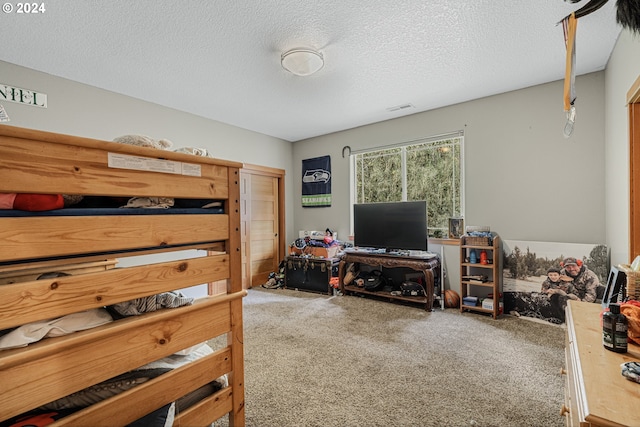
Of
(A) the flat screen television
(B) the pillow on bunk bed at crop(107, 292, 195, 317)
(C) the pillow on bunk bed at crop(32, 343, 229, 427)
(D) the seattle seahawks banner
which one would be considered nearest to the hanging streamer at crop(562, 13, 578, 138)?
(A) the flat screen television

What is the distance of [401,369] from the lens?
2119 mm

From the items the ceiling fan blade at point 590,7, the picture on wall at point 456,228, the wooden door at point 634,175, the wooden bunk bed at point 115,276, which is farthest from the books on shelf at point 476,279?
the wooden bunk bed at point 115,276

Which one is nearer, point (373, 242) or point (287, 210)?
point (373, 242)

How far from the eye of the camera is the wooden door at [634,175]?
187cm

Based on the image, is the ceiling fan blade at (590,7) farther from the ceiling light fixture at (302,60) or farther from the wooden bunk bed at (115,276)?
the wooden bunk bed at (115,276)

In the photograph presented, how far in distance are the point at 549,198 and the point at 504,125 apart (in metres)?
1.01

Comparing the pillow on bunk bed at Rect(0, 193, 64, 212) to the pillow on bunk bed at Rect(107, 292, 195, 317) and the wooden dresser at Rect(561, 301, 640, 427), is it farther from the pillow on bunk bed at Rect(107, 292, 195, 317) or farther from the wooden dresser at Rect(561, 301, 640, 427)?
the wooden dresser at Rect(561, 301, 640, 427)

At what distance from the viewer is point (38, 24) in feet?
6.54

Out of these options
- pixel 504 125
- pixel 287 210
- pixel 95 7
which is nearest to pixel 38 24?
pixel 95 7

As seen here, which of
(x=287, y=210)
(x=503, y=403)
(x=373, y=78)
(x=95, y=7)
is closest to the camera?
(x=503, y=403)

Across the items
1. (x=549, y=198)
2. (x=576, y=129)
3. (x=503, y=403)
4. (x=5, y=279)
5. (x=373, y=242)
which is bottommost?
(x=503, y=403)

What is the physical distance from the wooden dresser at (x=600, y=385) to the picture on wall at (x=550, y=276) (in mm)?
2044

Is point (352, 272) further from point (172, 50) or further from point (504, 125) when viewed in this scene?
point (172, 50)

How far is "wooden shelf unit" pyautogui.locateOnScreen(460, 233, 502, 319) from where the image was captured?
3121 mm
